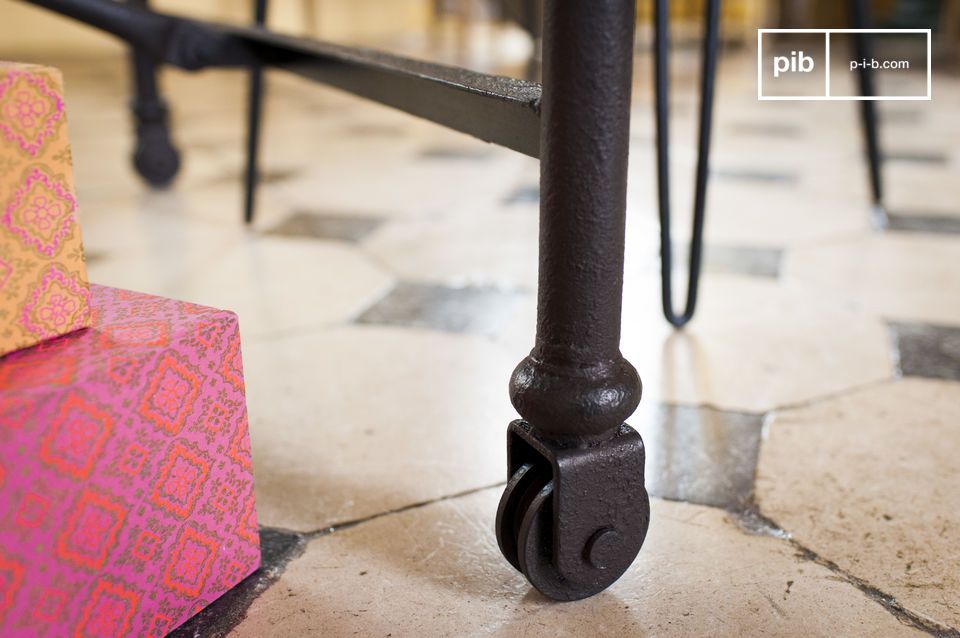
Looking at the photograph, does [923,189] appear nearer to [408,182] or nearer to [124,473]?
[408,182]

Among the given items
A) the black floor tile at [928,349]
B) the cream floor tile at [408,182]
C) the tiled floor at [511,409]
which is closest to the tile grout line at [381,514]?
the tiled floor at [511,409]

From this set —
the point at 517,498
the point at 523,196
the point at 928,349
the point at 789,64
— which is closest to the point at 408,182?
the point at 523,196

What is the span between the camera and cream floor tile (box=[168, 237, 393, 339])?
1.10m

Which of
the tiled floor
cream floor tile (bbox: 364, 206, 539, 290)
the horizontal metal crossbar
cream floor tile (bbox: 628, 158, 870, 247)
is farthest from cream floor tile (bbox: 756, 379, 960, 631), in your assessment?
cream floor tile (bbox: 628, 158, 870, 247)

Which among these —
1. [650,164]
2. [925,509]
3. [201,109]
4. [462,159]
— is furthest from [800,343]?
[201,109]

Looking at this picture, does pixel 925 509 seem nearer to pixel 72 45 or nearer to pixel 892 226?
pixel 892 226

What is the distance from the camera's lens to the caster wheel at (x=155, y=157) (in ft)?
5.86

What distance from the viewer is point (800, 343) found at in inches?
39.6

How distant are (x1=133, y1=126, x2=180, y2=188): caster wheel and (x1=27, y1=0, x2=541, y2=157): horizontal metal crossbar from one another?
0.64 meters

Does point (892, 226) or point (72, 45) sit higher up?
point (72, 45)

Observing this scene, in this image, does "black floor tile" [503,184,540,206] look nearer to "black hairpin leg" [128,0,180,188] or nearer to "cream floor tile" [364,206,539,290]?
"cream floor tile" [364,206,539,290]

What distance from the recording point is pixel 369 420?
0.82m

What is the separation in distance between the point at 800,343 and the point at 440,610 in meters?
0.61

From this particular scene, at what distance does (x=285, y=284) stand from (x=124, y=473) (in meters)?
0.75
